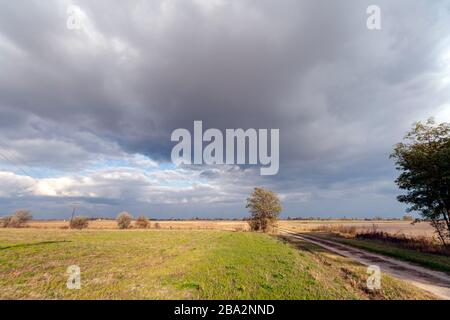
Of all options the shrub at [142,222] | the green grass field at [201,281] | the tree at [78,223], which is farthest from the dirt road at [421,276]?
the tree at [78,223]

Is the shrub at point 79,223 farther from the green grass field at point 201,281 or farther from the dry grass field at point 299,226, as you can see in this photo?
the green grass field at point 201,281

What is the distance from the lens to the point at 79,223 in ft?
287

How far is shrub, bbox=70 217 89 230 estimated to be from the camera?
283 ft

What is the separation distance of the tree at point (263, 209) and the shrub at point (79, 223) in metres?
65.6

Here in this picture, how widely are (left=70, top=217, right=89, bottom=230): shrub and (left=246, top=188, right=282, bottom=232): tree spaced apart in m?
65.6

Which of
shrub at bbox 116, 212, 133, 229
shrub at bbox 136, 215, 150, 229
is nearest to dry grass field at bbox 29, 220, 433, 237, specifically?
shrub at bbox 136, 215, 150, 229

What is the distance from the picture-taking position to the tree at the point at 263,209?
2493 inches

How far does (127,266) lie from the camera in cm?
1697

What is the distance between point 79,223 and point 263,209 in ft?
231
